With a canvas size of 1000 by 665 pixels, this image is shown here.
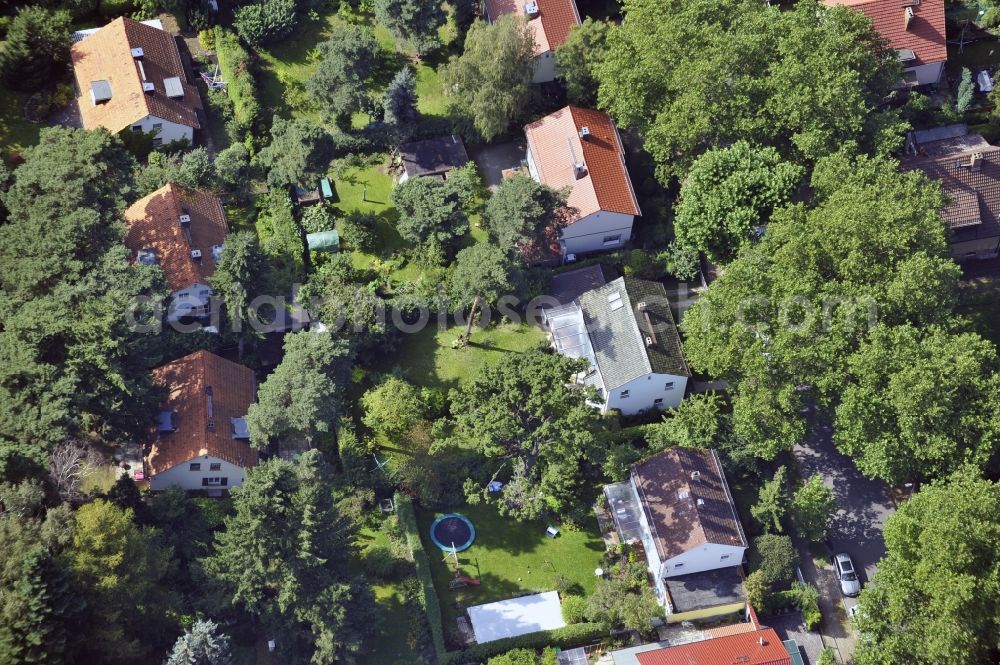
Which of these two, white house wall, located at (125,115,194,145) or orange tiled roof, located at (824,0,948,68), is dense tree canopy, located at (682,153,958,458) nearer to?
orange tiled roof, located at (824,0,948,68)

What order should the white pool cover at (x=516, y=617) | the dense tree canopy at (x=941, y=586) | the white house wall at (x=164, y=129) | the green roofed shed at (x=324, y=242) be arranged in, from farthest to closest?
1. the white house wall at (x=164, y=129)
2. the green roofed shed at (x=324, y=242)
3. the white pool cover at (x=516, y=617)
4. the dense tree canopy at (x=941, y=586)

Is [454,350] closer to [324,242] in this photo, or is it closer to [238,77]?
[324,242]

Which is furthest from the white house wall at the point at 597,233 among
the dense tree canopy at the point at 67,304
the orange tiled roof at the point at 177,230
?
the dense tree canopy at the point at 67,304

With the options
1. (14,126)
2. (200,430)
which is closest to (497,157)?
(200,430)

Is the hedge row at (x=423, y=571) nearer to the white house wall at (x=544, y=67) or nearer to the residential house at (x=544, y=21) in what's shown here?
the white house wall at (x=544, y=67)

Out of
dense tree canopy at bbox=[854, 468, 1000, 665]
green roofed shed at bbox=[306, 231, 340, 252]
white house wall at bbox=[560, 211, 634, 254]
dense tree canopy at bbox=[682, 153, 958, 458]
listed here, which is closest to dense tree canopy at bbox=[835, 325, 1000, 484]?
dense tree canopy at bbox=[682, 153, 958, 458]

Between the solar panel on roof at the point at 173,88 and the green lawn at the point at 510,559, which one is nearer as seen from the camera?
the green lawn at the point at 510,559

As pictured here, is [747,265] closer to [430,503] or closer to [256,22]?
[430,503]
